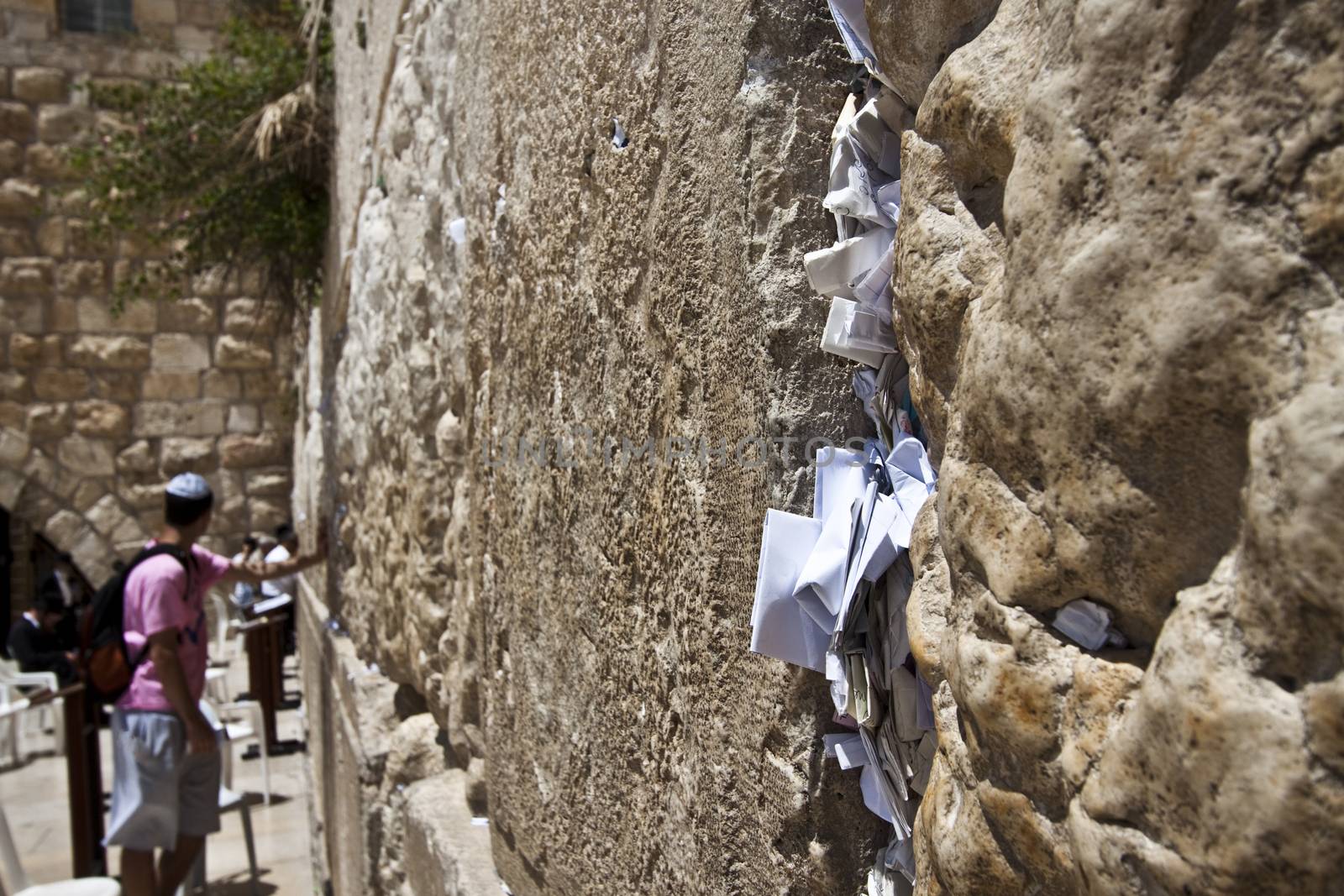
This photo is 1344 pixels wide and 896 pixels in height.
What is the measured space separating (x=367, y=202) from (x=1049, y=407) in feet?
11.4

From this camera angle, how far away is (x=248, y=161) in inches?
231

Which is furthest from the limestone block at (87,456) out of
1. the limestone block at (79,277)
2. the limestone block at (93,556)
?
the limestone block at (79,277)

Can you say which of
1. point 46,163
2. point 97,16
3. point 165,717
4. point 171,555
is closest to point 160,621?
point 171,555

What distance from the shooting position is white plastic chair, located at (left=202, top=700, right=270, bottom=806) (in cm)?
458

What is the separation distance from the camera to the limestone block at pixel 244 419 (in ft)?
30.6

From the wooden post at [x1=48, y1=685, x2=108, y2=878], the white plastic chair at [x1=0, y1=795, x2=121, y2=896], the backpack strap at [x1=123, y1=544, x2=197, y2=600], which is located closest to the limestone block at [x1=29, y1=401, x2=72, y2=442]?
the wooden post at [x1=48, y1=685, x2=108, y2=878]

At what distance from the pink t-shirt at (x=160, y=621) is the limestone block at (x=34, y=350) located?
20.3 feet

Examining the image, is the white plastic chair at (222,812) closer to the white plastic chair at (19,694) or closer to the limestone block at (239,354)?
the white plastic chair at (19,694)

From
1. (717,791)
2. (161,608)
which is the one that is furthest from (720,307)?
(161,608)

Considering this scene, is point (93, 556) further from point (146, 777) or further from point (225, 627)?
point (146, 777)

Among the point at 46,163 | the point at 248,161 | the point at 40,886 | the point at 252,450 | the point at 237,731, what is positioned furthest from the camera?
the point at 252,450

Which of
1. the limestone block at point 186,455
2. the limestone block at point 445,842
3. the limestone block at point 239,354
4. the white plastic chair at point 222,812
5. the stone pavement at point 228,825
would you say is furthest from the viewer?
the limestone block at point 239,354

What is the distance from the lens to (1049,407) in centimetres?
58

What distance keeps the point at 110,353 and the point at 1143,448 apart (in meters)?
9.74
